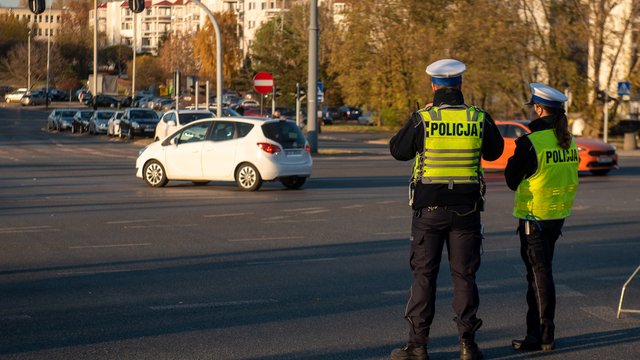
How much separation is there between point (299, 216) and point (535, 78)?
3819 cm

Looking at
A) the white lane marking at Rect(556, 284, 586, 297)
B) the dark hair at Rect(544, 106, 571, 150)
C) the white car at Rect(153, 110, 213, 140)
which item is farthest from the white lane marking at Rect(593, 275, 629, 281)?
the white car at Rect(153, 110, 213, 140)

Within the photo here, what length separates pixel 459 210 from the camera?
6.97 m

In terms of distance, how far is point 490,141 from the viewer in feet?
23.6

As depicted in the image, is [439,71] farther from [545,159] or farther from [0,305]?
[0,305]

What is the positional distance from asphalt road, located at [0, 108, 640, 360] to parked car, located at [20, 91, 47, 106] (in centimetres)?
9234

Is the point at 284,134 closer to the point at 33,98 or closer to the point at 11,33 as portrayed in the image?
the point at 33,98

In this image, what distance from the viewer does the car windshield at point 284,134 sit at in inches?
920

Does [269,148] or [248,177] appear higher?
[269,148]

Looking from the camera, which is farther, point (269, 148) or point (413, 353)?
point (269, 148)

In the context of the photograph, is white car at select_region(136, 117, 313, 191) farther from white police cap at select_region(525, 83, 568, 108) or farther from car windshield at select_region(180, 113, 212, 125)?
white police cap at select_region(525, 83, 568, 108)

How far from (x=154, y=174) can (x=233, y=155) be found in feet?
6.13

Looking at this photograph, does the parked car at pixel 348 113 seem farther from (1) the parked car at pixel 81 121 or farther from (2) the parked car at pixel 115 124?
(2) the parked car at pixel 115 124

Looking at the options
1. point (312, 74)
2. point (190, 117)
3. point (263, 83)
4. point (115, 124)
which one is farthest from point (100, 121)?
point (312, 74)

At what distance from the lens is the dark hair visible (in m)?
7.61
